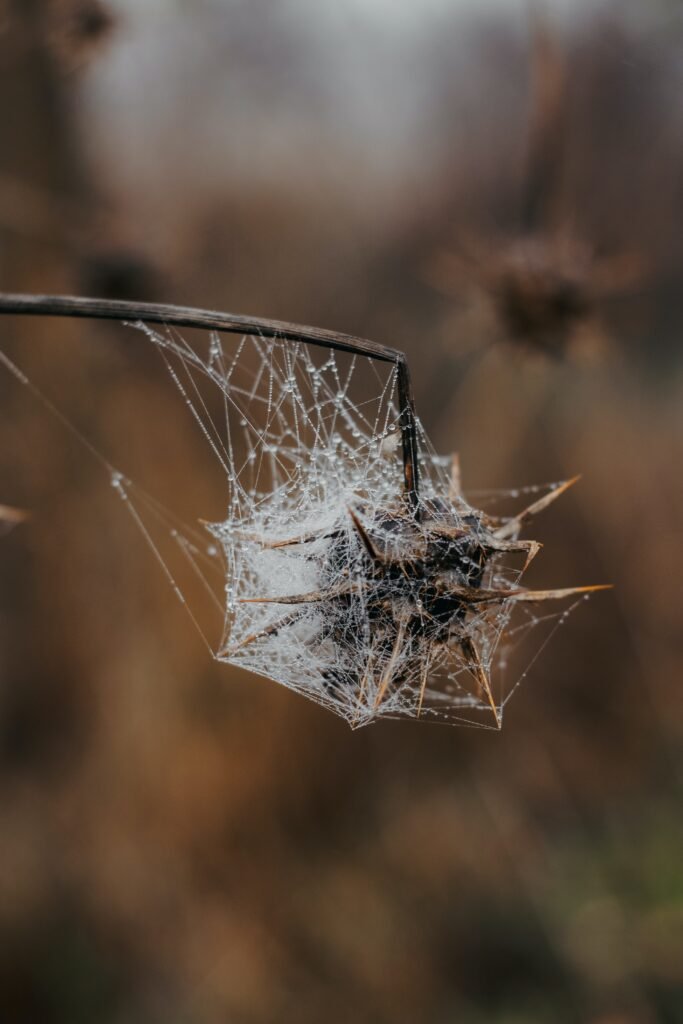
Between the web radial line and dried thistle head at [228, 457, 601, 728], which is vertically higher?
the web radial line

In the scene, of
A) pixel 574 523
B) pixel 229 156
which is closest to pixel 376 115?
pixel 229 156

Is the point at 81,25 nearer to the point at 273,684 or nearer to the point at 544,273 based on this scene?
the point at 544,273

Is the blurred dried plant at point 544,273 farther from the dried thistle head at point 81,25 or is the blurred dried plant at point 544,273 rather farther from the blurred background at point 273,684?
the dried thistle head at point 81,25

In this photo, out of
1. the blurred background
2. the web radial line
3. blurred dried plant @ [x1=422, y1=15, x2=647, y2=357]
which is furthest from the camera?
the blurred background

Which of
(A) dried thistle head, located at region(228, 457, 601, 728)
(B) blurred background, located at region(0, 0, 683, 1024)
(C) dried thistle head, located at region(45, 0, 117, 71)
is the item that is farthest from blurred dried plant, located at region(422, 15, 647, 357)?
(C) dried thistle head, located at region(45, 0, 117, 71)

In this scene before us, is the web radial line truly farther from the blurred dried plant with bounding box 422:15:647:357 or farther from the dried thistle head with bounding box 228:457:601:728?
the blurred dried plant with bounding box 422:15:647:357

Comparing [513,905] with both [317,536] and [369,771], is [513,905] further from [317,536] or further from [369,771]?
[317,536]

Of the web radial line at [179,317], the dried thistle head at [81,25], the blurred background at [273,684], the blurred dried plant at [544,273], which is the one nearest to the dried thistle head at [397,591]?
the web radial line at [179,317]

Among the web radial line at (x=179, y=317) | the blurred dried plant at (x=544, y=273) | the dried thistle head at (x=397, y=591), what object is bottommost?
the dried thistle head at (x=397, y=591)

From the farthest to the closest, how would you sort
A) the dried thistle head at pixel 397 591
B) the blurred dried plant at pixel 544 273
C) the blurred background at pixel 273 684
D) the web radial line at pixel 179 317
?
the blurred background at pixel 273 684 < the blurred dried plant at pixel 544 273 < the dried thistle head at pixel 397 591 < the web radial line at pixel 179 317
